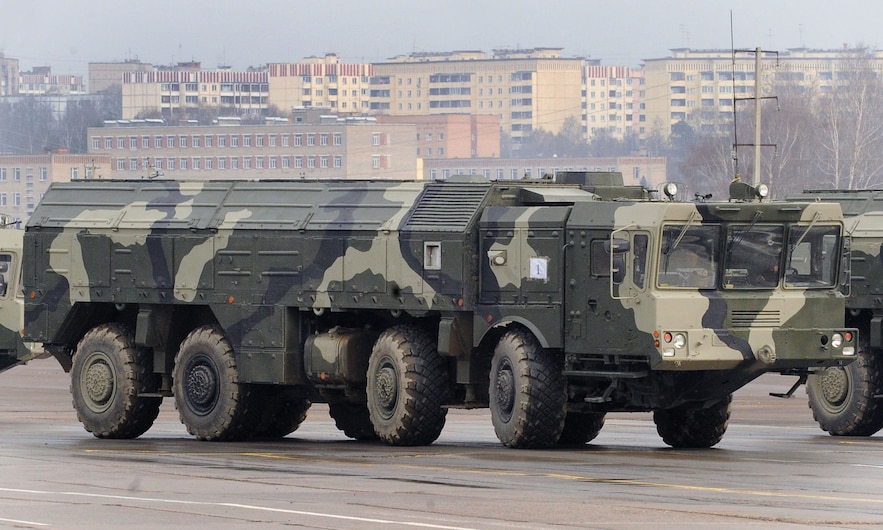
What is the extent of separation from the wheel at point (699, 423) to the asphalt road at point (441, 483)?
0.43 m

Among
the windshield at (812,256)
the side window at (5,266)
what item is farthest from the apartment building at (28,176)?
the windshield at (812,256)

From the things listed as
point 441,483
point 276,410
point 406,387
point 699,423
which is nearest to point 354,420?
point 276,410

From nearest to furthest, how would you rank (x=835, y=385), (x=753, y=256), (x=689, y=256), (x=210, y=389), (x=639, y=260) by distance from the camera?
(x=639, y=260) < (x=689, y=256) < (x=753, y=256) < (x=210, y=389) < (x=835, y=385)

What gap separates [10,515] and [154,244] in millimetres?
10723

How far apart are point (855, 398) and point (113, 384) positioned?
9382 millimetres

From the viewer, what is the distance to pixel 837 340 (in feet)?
71.7

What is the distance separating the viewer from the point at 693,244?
21469 millimetres

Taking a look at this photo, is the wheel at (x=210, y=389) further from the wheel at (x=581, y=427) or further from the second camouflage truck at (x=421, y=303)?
the wheel at (x=581, y=427)

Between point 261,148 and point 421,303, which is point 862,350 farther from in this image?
point 261,148

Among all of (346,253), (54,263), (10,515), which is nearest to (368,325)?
(346,253)

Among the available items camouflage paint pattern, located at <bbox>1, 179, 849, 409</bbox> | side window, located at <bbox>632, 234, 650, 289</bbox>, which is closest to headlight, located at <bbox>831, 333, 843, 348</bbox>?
camouflage paint pattern, located at <bbox>1, 179, 849, 409</bbox>

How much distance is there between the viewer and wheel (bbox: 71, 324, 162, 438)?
83.2 ft

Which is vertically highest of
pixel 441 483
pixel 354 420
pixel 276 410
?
pixel 441 483

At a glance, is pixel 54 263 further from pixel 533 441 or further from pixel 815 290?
pixel 815 290
